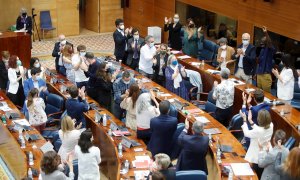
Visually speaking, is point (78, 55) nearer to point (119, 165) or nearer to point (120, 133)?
point (120, 133)

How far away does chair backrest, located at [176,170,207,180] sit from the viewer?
7.48 meters

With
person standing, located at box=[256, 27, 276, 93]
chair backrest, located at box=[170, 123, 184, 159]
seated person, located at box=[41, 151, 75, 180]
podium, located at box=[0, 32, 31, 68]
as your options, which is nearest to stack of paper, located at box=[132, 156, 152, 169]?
chair backrest, located at box=[170, 123, 184, 159]

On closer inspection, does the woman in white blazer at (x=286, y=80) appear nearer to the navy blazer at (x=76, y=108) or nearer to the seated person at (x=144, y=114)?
the seated person at (x=144, y=114)

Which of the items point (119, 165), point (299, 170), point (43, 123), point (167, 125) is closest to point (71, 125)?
point (119, 165)

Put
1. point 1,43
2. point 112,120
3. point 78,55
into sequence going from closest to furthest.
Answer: point 112,120 < point 78,55 < point 1,43

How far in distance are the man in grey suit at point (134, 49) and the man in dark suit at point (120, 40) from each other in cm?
18

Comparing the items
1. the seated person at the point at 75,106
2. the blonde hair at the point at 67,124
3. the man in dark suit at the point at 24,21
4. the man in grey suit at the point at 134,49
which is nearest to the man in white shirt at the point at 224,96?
the seated person at the point at 75,106

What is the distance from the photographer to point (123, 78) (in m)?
10.7

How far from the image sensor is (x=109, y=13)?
2194cm

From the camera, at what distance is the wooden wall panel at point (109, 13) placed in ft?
71.5

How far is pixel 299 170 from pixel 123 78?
16.2 feet

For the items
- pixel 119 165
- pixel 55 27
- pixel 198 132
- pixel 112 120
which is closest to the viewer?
pixel 198 132

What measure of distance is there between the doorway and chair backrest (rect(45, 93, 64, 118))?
10.7m

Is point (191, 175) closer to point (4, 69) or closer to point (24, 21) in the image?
point (4, 69)
